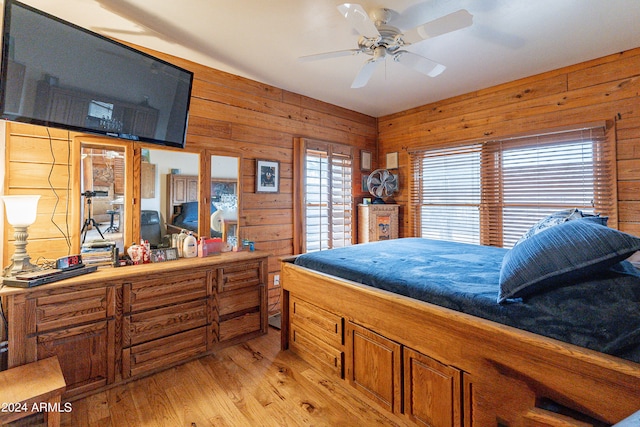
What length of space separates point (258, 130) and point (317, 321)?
2133 millimetres

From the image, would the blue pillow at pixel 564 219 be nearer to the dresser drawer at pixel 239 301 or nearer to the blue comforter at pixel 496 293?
the blue comforter at pixel 496 293

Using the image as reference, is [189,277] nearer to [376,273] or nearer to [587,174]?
[376,273]

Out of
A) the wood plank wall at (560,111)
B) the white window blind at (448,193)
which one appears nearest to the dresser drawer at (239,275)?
the white window blind at (448,193)

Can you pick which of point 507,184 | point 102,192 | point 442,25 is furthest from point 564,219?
point 102,192

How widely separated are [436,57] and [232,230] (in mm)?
2550

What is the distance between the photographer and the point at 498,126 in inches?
131

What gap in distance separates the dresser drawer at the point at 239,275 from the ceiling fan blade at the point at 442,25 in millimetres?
2134

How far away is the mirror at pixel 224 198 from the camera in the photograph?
2918 millimetres

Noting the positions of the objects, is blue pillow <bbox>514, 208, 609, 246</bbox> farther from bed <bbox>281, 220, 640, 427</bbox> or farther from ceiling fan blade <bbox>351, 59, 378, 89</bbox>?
ceiling fan blade <bbox>351, 59, 378, 89</bbox>

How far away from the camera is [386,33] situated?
6.91 ft

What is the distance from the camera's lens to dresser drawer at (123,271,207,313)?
2057mm

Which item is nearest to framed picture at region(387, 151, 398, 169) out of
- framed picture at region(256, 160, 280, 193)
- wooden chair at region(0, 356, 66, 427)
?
framed picture at region(256, 160, 280, 193)

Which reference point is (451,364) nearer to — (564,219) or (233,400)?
(564,219)

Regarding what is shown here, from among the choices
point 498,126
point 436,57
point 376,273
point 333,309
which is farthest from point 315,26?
point 498,126
